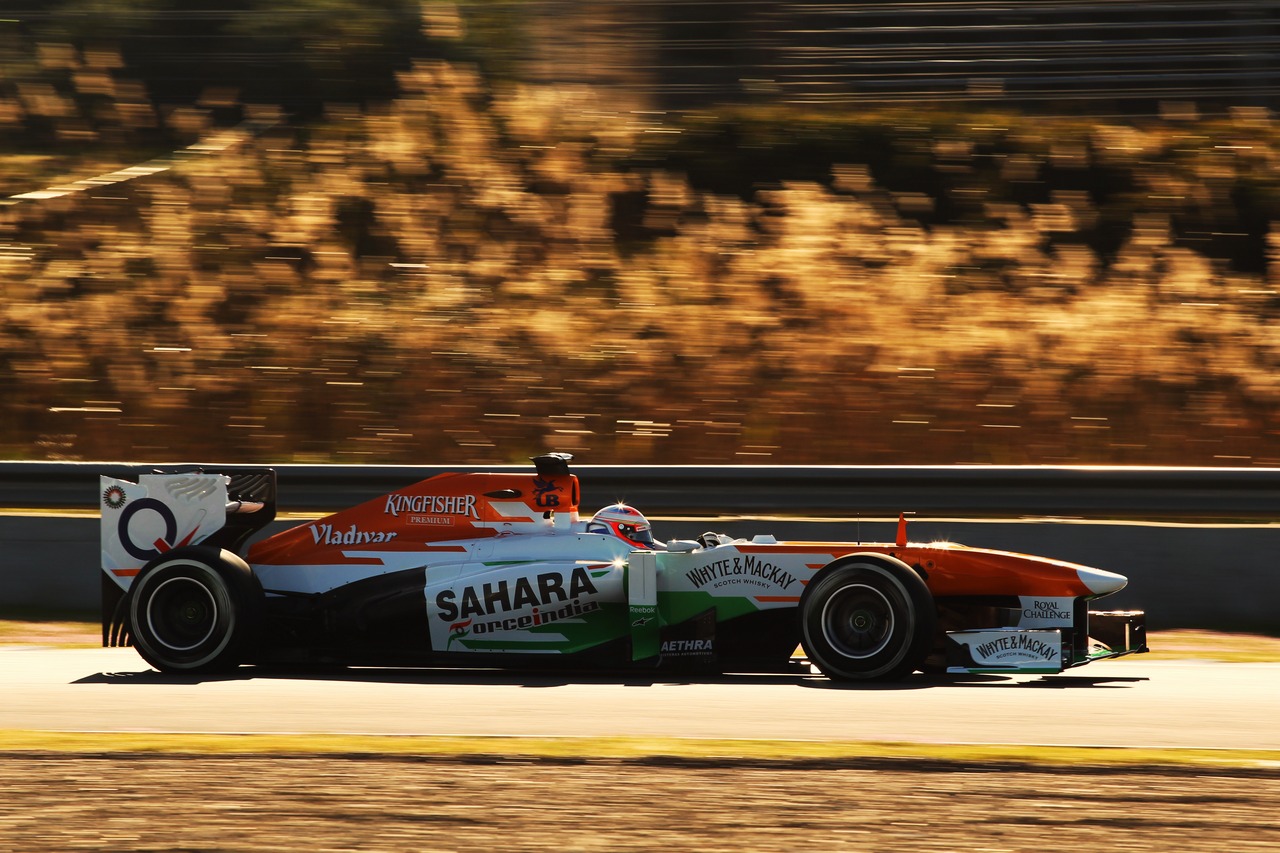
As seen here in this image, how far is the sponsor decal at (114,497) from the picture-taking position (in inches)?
311

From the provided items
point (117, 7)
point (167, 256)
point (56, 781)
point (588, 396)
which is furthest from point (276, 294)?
point (56, 781)

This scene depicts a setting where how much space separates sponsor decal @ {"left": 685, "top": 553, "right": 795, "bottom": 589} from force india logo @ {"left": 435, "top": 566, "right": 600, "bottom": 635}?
1.75ft

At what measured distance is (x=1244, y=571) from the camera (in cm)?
927

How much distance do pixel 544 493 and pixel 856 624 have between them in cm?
170

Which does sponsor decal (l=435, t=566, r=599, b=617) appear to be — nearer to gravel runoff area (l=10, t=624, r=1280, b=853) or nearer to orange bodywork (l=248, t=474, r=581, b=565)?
orange bodywork (l=248, t=474, r=581, b=565)

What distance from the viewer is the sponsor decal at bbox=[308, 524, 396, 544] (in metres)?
7.75

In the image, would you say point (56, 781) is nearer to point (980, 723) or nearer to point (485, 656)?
point (485, 656)

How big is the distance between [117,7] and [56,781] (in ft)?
71.4

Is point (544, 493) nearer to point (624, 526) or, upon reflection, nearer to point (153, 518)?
point (624, 526)

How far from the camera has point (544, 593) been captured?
731 cm

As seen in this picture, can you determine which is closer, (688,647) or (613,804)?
(613,804)

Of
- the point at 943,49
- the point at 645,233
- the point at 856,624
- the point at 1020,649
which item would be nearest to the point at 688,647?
the point at 856,624

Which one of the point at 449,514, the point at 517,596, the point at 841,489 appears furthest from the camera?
the point at 841,489

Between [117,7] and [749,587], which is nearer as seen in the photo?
[749,587]
